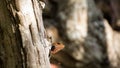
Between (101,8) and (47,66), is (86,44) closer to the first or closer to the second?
(101,8)

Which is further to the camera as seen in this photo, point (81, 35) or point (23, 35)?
point (81, 35)

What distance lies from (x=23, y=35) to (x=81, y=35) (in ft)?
8.43

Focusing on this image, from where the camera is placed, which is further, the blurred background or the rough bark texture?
the blurred background

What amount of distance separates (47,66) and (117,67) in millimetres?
2773

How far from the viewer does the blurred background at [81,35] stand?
11.3 ft

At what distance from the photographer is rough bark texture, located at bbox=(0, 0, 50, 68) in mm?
893

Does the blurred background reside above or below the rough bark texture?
below

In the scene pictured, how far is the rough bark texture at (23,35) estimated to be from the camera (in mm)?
893

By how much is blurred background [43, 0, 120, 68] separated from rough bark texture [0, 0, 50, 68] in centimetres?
242

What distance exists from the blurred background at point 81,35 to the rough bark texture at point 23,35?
2.42m

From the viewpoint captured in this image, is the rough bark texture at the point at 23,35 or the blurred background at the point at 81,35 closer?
the rough bark texture at the point at 23,35

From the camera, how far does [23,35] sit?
0.91 m

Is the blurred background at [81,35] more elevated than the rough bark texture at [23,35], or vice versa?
the rough bark texture at [23,35]

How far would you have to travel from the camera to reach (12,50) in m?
0.95
